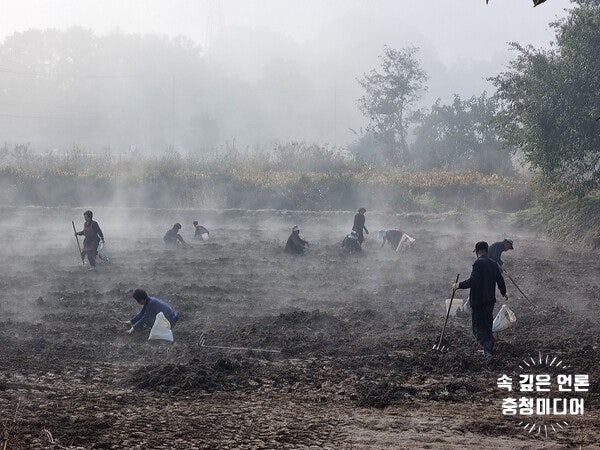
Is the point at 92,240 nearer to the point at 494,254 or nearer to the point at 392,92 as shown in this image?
the point at 494,254

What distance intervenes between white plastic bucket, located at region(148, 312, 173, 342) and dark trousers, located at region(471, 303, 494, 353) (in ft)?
15.8

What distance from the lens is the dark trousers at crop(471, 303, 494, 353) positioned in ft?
37.2

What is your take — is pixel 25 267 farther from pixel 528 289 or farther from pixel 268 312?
pixel 528 289

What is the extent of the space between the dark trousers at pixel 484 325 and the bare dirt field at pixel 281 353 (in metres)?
0.24

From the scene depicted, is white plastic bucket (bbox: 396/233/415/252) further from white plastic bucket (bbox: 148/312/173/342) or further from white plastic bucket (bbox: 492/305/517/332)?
white plastic bucket (bbox: 148/312/173/342)

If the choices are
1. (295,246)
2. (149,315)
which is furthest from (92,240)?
(149,315)

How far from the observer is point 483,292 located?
11.5 m

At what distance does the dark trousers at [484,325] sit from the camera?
11.3 meters

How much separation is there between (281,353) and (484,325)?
119 inches

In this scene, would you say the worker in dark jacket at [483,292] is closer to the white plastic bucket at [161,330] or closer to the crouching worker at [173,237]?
the white plastic bucket at [161,330]

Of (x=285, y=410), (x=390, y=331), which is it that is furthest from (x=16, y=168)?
(x=285, y=410)

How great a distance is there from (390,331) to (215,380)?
4066 mm

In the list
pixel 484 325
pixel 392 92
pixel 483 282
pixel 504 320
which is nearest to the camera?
pixel 484 325

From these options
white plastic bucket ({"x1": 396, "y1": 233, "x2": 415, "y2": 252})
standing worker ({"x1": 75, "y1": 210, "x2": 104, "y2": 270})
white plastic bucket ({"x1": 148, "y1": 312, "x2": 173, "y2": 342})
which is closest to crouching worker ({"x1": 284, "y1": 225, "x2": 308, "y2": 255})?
white plastic bucket ({"x1": 396, "y1": 233, "x2": 415, "y2": 252})
